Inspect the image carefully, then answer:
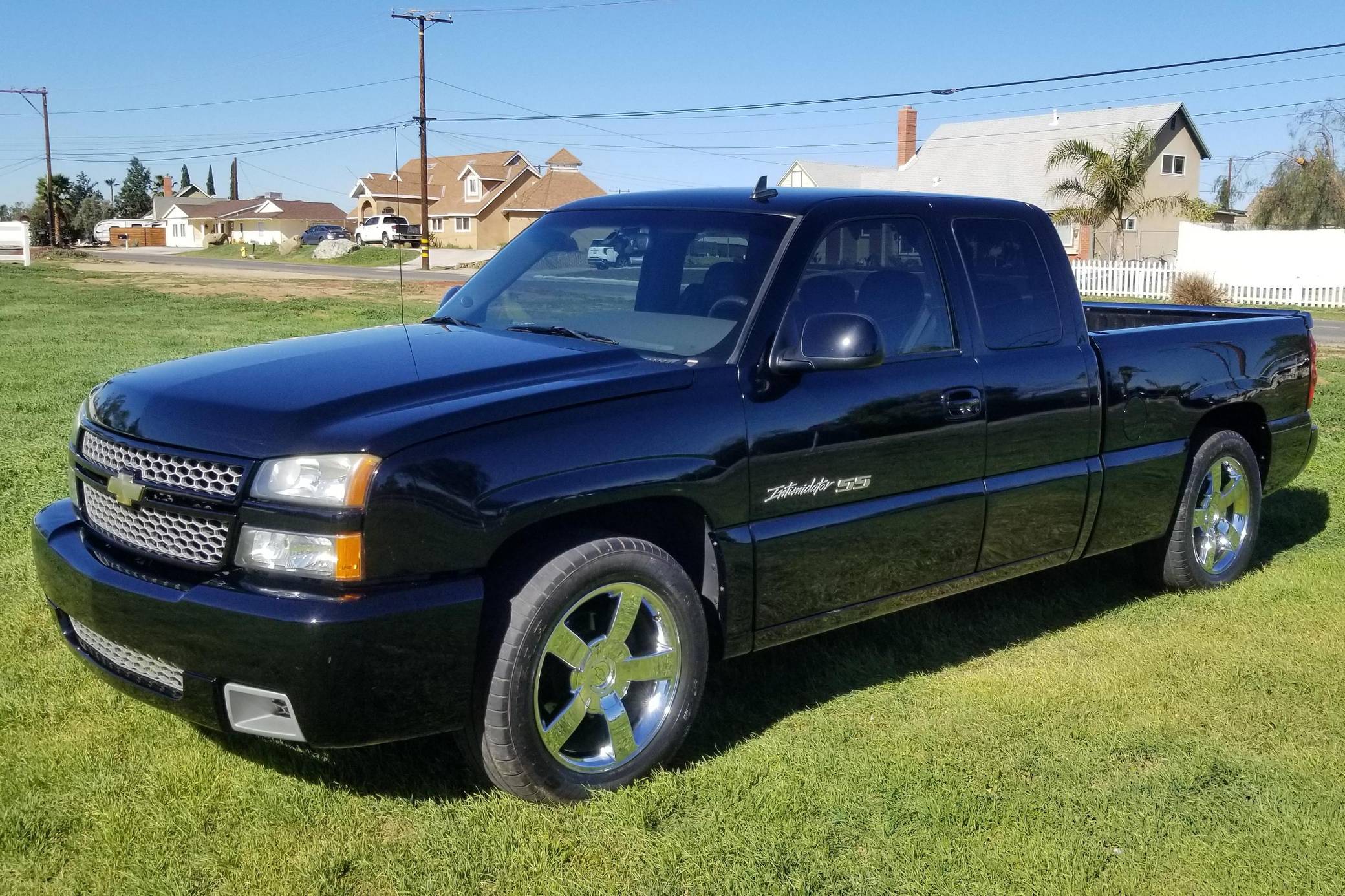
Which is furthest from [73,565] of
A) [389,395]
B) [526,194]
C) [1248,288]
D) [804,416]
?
[526,194]

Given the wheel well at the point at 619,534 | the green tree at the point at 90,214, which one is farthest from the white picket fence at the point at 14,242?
the green tree at the point at 90,214

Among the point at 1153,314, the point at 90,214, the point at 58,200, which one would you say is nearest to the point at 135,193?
the point at 90,214

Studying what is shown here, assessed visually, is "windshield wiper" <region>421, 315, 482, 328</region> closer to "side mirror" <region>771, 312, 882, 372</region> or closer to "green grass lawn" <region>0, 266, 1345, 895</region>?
"side mirror" <region>771, 312, 882, 372</region>

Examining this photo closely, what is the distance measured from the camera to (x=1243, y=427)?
20.8 feet

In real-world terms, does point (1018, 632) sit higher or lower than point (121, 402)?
lower

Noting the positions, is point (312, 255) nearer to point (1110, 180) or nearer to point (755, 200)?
point (1110, 180)

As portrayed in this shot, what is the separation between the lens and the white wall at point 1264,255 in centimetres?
3231

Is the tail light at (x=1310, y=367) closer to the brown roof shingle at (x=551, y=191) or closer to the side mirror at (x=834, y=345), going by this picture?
the side mirror at (x=834, y=345)

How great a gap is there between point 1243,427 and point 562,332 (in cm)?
374

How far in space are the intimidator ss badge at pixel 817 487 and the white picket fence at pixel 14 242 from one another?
4603cm

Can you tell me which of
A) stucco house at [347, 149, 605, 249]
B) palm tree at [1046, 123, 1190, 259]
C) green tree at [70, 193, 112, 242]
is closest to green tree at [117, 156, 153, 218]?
green tree at [70, 193, 112, 242]

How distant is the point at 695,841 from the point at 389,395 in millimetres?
1517

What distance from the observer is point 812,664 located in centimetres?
507

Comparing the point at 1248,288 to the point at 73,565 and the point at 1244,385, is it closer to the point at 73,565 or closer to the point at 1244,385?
the point at 1244,385
